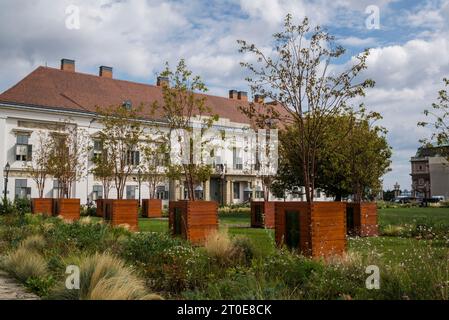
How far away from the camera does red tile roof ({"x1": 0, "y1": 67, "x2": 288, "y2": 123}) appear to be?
43266mm

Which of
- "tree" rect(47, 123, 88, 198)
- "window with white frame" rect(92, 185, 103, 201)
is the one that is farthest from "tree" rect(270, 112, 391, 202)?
"window with white frame" rect(92, 185, 103, 201)

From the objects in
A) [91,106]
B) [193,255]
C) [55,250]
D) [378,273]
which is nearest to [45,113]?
[91,106]

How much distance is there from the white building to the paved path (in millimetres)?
33725

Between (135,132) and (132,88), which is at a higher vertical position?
(132,88)

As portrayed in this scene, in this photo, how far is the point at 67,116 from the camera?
4453cm

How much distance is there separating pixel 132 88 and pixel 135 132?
31.0 meters

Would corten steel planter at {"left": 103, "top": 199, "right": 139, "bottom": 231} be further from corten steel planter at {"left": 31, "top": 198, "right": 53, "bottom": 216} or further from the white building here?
the white building

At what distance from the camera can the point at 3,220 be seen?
21.1 m

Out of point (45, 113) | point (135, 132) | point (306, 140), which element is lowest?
point (306, 140)

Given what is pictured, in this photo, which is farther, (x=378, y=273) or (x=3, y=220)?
(x=3, y=220)

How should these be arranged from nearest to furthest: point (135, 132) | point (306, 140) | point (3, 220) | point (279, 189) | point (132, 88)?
point (306, 140) → point (3, 220) → point (135, 132) → point (279, 189) → point (132, 88)

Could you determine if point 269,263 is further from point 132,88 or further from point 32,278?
point 132,88

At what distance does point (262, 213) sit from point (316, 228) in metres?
11.7

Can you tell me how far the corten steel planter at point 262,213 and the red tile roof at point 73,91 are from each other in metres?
26.0
